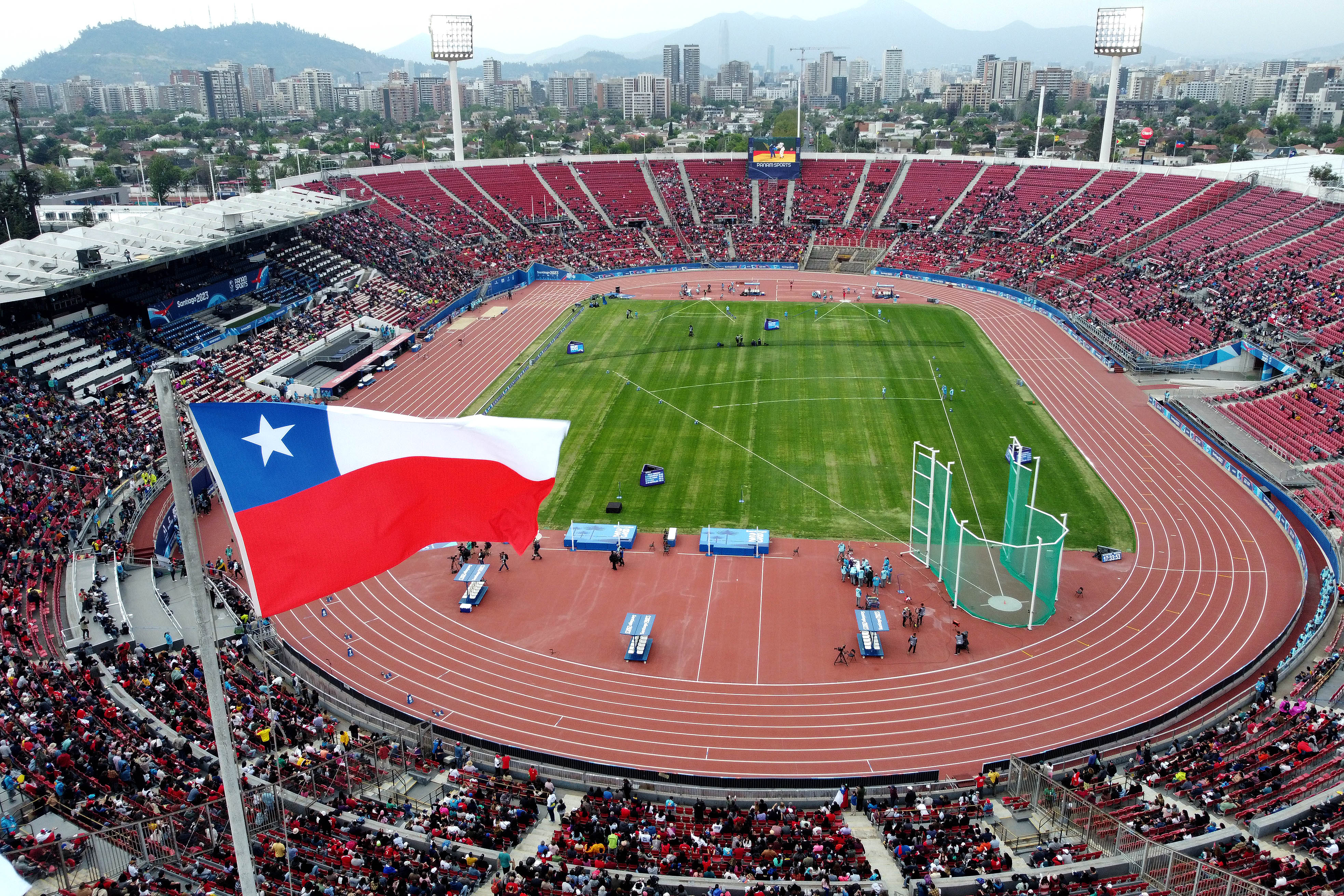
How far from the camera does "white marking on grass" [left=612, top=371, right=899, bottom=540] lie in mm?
37625

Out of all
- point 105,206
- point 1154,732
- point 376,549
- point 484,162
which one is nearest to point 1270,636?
point 1154,732

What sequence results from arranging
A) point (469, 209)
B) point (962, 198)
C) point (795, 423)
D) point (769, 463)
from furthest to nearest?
point (962, 198), point (469, 209), point (795, 423), point (769, 463)

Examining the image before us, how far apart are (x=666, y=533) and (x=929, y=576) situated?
9.37 meters

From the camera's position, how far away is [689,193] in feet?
332

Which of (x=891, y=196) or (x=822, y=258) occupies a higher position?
(x=891, y=196)

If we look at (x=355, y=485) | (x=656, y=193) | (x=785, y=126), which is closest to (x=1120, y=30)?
(x=656, y=193)

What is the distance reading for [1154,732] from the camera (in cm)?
2484

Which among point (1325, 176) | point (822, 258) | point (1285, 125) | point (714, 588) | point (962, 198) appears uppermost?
point (1285, 125)

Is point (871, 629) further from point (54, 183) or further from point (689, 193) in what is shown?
point (54, 183)

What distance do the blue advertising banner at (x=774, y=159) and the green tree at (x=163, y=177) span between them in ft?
233

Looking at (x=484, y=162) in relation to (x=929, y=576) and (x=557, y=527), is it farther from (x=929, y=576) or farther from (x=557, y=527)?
(x=929, y=576)

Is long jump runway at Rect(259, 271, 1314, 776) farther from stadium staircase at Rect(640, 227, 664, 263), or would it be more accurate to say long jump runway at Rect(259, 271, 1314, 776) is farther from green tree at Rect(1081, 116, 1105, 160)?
green tree at Rect(1081, 116, 1105, 160)

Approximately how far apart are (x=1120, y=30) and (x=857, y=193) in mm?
28610

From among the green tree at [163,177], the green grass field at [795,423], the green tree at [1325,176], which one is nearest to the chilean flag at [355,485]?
the green grass field at [795,423]
